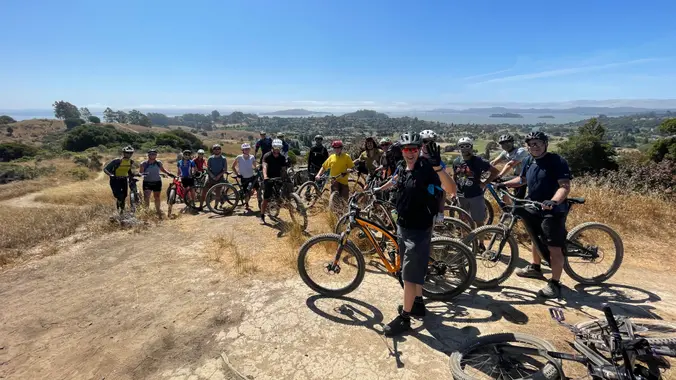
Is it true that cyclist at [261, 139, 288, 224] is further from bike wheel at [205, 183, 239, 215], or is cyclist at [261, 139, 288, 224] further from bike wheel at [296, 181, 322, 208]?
bike wheel at [205, 183, 239, 215]

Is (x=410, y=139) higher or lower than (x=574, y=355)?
higher

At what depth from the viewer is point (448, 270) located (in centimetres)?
428

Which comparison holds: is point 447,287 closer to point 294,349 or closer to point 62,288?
point 294,349

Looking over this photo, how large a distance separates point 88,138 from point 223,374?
2839 inches

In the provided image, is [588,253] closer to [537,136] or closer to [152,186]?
[537,136]

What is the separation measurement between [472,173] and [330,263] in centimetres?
296

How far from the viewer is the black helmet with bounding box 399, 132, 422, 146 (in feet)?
11.1

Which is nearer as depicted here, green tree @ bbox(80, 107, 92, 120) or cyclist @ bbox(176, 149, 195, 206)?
cyclist @ bbox(176, 149, 195, 206)

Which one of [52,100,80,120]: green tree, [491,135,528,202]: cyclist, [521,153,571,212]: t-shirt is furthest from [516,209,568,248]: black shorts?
[52,100,80,120]: green tree

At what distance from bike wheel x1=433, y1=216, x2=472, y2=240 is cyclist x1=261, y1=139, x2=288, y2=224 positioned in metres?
3.96

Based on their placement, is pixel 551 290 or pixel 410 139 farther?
pixel 551 290

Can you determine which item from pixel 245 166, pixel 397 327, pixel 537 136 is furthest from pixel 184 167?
pixel 537 136

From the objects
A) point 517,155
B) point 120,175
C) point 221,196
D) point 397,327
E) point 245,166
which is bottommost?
point 397,327

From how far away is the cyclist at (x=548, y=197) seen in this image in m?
4.12
